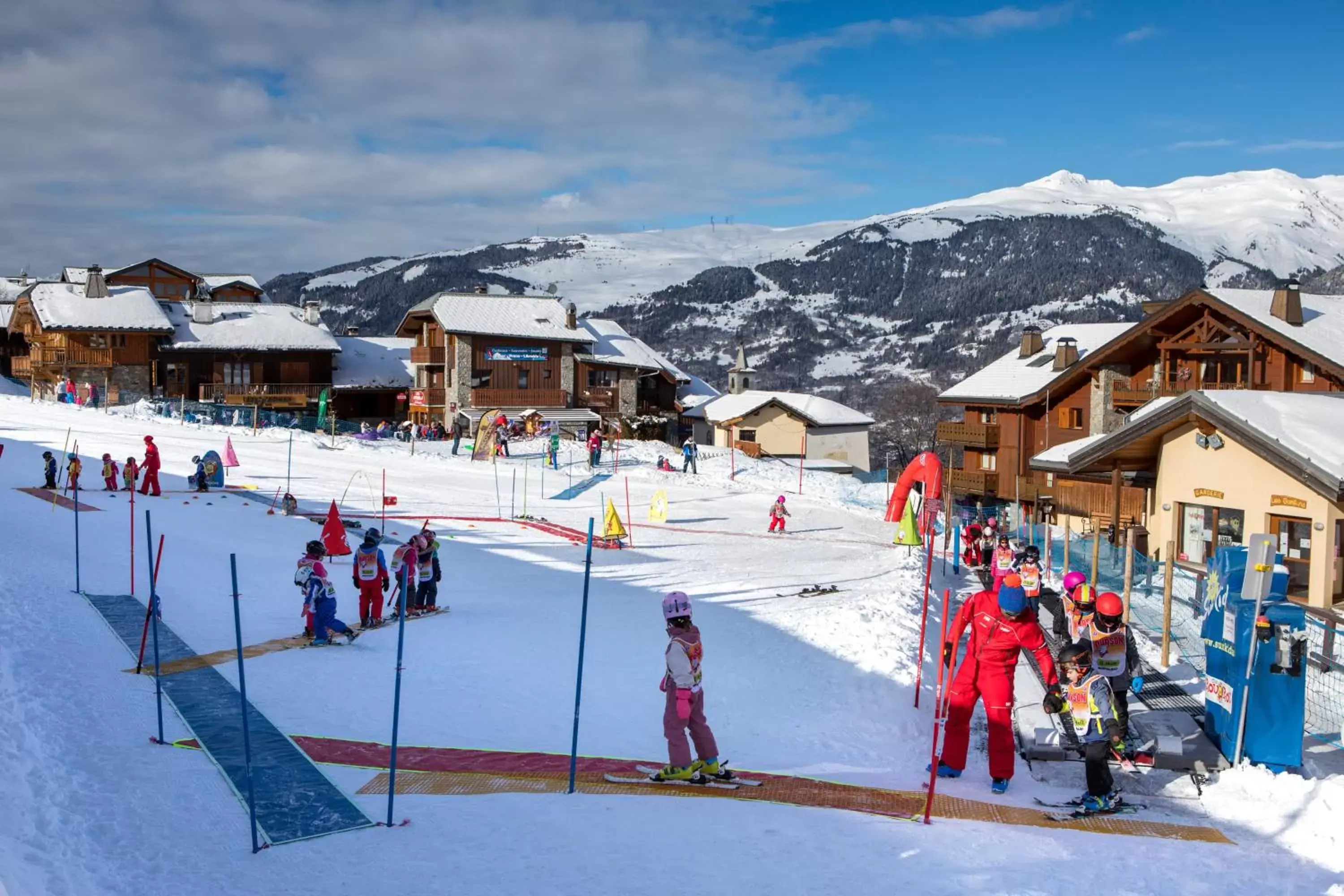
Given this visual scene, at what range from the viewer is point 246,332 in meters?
59.8

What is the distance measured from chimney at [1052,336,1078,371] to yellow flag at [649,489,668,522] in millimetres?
20757

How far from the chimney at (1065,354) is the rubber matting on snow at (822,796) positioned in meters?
37.1

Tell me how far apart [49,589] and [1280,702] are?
49.6 ft

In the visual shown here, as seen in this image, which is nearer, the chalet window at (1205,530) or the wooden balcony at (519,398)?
the chalet window at (1205,530)

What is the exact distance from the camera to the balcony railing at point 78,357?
54.4 meters

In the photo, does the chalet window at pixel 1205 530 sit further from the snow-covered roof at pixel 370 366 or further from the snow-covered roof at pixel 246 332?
the snow-covered roof at pixel 246 332

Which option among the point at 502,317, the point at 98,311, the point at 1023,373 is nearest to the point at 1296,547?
the point at 1023,373

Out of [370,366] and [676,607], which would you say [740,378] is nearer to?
[370,366]

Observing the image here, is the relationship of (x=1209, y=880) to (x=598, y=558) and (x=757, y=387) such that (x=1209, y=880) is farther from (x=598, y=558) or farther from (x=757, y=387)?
(x=757, y=387)

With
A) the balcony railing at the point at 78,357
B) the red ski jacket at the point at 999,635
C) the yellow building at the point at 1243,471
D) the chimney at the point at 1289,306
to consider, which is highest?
the chimney at the point at 1289,306

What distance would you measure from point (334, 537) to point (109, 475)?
9.89m

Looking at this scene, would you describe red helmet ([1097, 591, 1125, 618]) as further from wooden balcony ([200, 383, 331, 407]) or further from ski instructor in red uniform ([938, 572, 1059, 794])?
wooden balcony ([200, 383, 331, 407])

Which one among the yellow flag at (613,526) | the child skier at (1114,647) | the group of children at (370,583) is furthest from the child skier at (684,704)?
the yellow flag at (613,526)

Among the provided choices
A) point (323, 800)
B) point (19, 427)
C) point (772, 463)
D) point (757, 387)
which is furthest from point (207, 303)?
point (757, 387)
